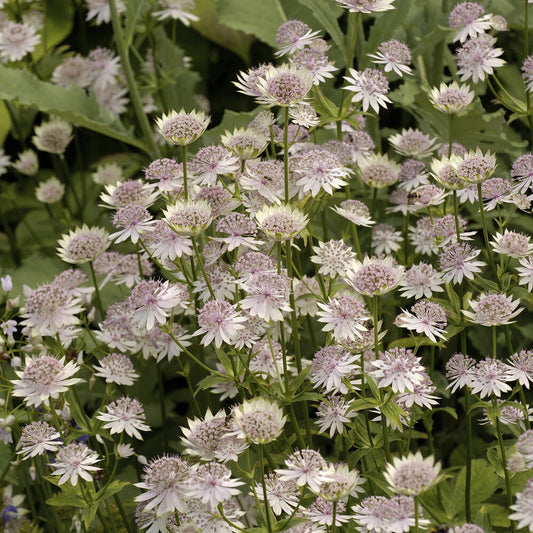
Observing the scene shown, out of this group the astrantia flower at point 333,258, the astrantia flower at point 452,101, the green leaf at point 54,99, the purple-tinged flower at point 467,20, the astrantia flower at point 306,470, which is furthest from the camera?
the green leaf at point 54,99

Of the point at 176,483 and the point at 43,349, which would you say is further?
the point at 43,349

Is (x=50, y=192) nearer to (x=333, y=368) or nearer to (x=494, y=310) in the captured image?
(x=333, y=368)

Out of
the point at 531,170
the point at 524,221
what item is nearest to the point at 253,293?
the point at 531,170

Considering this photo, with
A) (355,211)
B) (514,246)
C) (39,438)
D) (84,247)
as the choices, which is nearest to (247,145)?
(355,211)

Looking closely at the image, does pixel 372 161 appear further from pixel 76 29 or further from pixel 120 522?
pixel 76 29

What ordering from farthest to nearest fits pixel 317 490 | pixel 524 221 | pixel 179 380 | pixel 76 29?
pixel 76 29 < pixel 179 380 < pixel 524 221 < pixel 317 490

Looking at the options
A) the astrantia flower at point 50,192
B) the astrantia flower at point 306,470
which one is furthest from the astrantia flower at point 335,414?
the astrantia flower at point 50,192

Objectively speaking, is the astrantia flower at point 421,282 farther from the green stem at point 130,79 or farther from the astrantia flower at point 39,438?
the green stem at point 130,79
